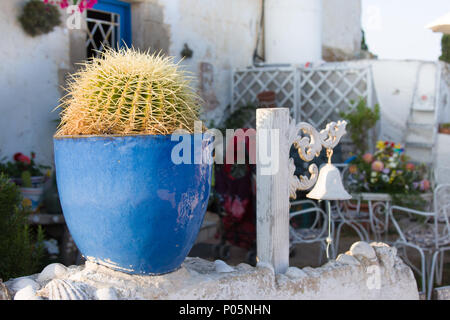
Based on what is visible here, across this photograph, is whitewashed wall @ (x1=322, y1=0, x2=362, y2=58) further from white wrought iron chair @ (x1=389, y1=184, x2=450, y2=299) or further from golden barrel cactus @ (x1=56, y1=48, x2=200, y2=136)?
golden barrel cactus @ (x1=56, y1=48, x2=200, y2=136)

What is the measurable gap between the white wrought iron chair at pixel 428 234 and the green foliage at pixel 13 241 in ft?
7.89

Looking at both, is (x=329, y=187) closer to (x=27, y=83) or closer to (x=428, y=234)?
(x=428, y=234)

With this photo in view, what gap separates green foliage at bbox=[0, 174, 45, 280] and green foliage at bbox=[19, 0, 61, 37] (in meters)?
1.52

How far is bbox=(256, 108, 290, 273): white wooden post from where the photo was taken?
6.65ft

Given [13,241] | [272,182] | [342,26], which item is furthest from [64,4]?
[342,26]

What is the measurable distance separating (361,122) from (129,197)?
167 inches

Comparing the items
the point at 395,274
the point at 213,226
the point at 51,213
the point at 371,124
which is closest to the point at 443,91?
the point at 371,124

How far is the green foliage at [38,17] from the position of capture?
3.65 metres

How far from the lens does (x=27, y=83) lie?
3777 mm

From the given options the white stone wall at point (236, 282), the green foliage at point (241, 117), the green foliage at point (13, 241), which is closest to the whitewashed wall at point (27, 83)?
the green foliage at point (13, 241)

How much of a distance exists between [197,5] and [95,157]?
4.38 m

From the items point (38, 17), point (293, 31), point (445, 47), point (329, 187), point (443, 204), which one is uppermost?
point (445, 47)

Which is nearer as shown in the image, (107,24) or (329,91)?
(107,24)

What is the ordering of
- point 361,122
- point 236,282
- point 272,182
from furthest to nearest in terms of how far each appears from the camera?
point 361,122
point 272,182
point 236,282
